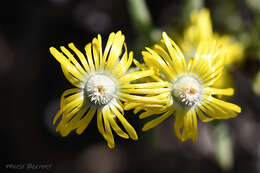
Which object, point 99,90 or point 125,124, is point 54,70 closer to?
point 99,90

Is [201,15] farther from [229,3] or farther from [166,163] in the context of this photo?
[166,163]

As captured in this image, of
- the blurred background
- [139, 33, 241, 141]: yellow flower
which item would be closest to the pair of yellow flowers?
[139, 33, 241, 141]: yellow flower

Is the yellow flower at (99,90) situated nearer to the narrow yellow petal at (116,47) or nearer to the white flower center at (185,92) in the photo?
the narrow yellow petal at (116,47)

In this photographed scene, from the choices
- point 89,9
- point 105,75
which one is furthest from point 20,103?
point 105,75

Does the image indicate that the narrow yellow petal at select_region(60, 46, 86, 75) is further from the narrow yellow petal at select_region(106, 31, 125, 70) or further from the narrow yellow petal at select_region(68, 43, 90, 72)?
Answer: the narrow yellow petal at select_region(106, 31, 125, 70)

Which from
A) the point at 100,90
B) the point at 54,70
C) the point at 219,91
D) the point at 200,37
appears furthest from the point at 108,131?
the point at 54,70

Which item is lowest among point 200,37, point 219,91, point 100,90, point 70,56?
point 219,91
